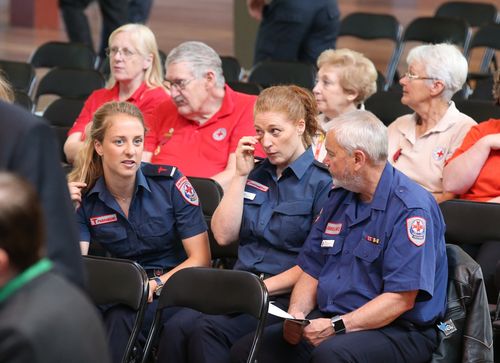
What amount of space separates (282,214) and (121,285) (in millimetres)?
714

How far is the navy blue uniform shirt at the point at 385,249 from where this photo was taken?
11.3 feet

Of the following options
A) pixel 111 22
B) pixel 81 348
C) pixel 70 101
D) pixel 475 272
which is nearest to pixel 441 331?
pixel 475 272

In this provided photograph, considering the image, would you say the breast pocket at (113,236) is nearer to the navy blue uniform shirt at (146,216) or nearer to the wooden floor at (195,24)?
the navy blue uniform shirt at (146,216)

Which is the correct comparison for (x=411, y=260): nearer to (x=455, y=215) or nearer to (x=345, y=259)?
(x=345, y=259)

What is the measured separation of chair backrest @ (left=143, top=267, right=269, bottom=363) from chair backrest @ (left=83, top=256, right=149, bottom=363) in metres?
0.08

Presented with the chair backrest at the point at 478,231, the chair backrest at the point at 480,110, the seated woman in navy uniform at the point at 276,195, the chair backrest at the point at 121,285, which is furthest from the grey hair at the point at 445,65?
the chair backrest at the point at 121,285

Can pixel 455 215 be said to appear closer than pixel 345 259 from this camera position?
No

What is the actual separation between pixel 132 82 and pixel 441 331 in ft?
8.65

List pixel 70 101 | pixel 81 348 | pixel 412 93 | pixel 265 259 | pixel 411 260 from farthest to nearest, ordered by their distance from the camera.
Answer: pixel 70 101 → pixel 412 93 → pixel 265 259 → pixel 411 260 → pixel 81 348

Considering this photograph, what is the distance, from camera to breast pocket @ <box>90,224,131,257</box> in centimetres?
403

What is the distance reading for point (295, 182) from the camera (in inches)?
159

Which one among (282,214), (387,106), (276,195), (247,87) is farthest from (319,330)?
(247,87)

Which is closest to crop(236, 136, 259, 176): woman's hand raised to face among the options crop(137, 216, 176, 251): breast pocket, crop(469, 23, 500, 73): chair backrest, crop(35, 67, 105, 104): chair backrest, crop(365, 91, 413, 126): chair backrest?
crop(137, 216, 176, 251): breast pocket

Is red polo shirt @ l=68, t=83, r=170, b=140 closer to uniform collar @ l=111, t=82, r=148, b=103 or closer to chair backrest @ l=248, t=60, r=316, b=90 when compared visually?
uniform collar @ l=111, t=82, r=148, b=103
